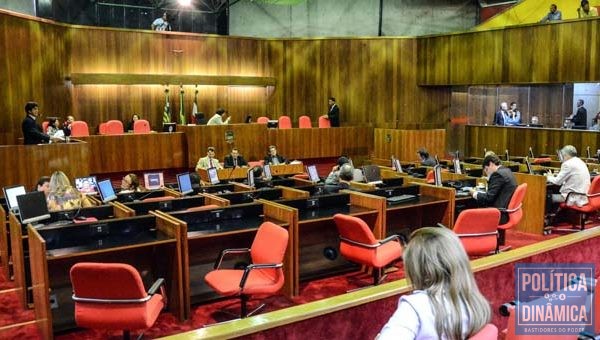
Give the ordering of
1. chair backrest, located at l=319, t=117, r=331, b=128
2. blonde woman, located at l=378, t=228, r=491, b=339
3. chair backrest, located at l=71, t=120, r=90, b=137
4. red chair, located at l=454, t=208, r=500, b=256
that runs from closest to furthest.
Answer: blonde woman, located at l=378, t=228, r=491, b=339 < red chair, located at l=454, t=208, r=500, b=256 < chair backrest, located at l=71, t=120, r=90, b=137 < chair backrest, located at l=319, t=117, r=331, b=128

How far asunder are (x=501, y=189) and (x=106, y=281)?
168 inches

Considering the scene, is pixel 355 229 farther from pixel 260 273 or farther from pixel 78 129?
pixel 78 129

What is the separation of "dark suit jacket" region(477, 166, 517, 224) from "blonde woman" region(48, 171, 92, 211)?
14.0 ft

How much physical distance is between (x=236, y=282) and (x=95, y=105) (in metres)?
10.1

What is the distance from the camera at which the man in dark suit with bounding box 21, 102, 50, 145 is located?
847 centimetres

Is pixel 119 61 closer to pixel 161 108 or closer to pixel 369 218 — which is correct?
pixel 161 108

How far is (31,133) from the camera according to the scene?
8.59 metres

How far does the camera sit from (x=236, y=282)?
176 inches

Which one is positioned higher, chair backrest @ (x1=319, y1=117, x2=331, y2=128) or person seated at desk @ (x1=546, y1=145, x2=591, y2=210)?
chair backrest @ (x1=319, y1=117, x2=331, y2=128)

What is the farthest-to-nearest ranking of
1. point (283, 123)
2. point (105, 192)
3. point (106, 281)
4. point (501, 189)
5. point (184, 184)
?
1. point (283, 123)
2. point (184, 184)
3. point (105, 192)
4. point (501, 189)
5. point (106, 281)

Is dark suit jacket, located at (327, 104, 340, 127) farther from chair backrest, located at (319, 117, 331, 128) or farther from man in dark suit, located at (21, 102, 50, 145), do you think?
man in dark suit, located at (21, 102, 50, 145)

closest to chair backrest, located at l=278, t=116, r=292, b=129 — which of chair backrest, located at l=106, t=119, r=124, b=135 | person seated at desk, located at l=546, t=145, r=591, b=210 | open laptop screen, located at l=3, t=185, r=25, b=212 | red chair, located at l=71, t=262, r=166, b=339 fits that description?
chair backrest, located at l=106, t=119, r=124, b=135

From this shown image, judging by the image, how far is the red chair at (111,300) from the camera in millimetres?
3701

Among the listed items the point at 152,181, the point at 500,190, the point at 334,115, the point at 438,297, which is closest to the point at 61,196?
the point at 152,181
